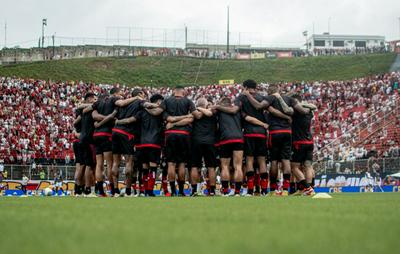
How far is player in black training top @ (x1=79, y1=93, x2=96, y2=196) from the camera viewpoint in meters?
15.6

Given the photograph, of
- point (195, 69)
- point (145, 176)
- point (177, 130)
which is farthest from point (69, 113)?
point (195, 69)

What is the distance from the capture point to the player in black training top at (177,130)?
1455cm

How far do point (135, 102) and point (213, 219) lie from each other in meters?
9.71

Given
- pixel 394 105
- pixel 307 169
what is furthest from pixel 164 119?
pixel 394 105

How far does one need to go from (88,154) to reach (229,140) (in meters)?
3.68

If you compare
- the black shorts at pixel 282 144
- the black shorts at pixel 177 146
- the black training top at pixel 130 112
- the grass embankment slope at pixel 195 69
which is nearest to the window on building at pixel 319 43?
the grass embankment slope at pixel 195 69

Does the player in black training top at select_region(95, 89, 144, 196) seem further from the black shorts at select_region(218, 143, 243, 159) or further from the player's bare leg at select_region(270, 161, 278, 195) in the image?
the player's bare leg at select_region(270, 161, 278, 195)

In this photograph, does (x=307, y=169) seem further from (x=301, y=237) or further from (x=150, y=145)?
(x=301, y=237)

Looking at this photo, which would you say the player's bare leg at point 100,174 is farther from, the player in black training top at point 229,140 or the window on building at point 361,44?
the window on building at point 361,44

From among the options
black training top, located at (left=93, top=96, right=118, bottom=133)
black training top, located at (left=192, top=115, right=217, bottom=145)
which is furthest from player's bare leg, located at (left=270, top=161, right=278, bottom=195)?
black training top, located at (left=93, top=96, right=118, bottom=133)

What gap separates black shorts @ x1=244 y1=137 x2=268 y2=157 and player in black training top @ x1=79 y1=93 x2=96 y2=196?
3.85 metres

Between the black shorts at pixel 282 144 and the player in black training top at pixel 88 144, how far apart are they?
441 centimetres

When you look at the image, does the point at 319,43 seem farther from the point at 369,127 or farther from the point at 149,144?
the point at 149,144

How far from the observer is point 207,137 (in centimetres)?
1493
